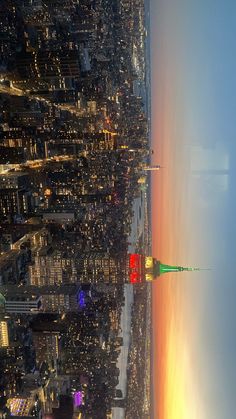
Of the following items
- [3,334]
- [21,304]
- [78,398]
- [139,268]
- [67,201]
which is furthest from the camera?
[139,268]

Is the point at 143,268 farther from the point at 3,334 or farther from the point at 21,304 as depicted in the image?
the point at 3,334

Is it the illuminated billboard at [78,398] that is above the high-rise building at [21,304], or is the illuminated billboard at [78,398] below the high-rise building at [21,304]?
below

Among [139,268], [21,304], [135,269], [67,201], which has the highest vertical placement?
[67,201]

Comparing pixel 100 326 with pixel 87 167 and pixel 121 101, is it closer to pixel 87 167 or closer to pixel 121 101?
pixel 87 167

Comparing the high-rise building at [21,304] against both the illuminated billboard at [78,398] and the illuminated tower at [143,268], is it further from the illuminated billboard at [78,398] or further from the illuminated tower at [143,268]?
the illuminated tower at [143,268]

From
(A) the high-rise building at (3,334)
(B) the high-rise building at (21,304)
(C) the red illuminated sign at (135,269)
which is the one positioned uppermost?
(B) the high-rise building at (21,304)

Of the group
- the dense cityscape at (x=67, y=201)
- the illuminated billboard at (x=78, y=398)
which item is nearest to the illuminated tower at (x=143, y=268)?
the dense cityscape at (x=67, y=201)

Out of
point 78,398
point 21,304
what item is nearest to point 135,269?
point 78,398

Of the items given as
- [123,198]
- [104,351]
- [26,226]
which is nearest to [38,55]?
[26,226]
